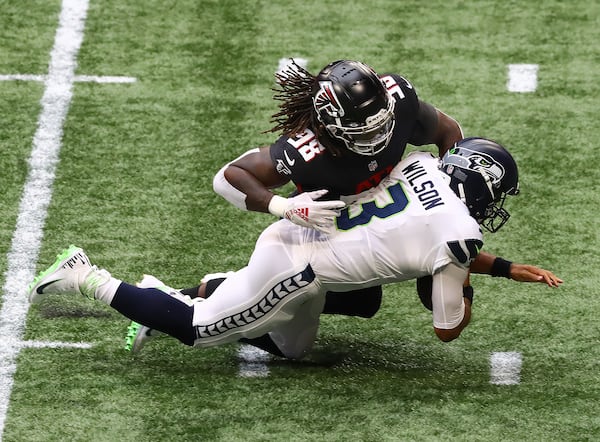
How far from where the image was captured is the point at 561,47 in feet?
24.9

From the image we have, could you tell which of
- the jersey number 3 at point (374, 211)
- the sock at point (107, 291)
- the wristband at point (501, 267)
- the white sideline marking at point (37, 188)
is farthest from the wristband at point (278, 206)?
the white sideline marking at point (37, 188)

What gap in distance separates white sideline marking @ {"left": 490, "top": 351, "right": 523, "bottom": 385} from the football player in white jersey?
34 centimetres

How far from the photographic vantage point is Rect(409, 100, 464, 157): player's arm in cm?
509

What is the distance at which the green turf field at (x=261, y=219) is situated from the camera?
4816 millimetres

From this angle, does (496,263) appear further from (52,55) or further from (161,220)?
(52,55)

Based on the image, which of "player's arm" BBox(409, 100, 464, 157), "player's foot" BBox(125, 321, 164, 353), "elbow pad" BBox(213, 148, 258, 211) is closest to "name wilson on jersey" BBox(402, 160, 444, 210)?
"player's arm" BBox(409, 100, 464, 157)

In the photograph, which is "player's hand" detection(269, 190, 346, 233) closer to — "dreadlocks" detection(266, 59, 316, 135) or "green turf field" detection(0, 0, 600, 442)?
"dreadlocks" detection(266, 59, 316, 135)

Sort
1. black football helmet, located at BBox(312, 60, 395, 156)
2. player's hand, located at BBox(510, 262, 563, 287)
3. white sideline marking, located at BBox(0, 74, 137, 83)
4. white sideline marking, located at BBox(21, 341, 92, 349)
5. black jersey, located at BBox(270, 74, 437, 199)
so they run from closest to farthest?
black football helmet, located at BBox(312, 60, 395, 156)
black jersey, located at BBox(270, 74, 437, 199)
player's hand, located at BBox(510, 262, 563, 287)
white sideline marking, located at BBox(21, 341, 92, 349)
white sideline marking, located at BBox(0, 74, 137, 83)

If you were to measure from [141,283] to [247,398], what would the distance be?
2.18 feet

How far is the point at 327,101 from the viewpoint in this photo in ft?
15.4

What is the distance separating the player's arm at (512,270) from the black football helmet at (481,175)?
166 millimetres

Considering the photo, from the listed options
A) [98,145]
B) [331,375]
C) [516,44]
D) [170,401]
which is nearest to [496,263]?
[331,375]

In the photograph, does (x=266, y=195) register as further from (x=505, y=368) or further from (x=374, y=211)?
(x=505, y=368)

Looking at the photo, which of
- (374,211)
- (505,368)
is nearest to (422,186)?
(374,211)
